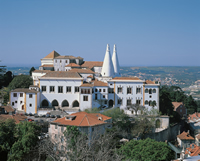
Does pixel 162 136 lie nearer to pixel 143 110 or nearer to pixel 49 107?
pixel 143 110

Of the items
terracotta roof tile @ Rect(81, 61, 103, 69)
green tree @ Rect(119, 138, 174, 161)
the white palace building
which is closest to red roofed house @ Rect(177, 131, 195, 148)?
the white palace building

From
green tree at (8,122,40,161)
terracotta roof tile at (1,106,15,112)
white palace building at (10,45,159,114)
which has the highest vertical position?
white palace building at (10,45,159,114)

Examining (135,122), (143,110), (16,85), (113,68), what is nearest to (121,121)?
(135,122)

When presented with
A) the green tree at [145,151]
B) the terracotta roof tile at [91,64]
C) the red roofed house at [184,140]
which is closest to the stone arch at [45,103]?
the terracotta roof tile at [91,64]

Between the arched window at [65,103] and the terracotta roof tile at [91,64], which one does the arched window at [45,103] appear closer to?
the arched window at [65,103]

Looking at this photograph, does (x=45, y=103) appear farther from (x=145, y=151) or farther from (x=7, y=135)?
(x=145, y=151)

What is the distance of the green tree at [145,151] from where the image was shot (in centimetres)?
3242

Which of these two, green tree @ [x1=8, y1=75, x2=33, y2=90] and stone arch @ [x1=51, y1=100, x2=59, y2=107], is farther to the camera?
green tree @ [x1=8, y1=75, x2=33, y2=90]

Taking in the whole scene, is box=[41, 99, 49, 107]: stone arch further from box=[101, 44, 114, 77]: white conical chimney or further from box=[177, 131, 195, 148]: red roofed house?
box=[177, 131, 195, 148]: red roofed house

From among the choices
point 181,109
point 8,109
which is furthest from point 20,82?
point 181,109

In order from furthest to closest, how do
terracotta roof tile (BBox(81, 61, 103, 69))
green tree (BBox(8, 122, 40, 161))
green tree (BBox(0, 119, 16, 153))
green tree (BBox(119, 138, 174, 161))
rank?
terracotta roof tile (BBox(81, 61, 103, 69))
green tree (BBox(119, 138, 174, 161))
green tree (BBox(0, 119, 16, 153))
green tree (BBox(8, 122, 40, 161))

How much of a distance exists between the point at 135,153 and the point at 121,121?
992 cm

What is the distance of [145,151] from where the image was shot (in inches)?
1292

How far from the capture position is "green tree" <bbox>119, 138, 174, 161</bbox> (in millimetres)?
32425
